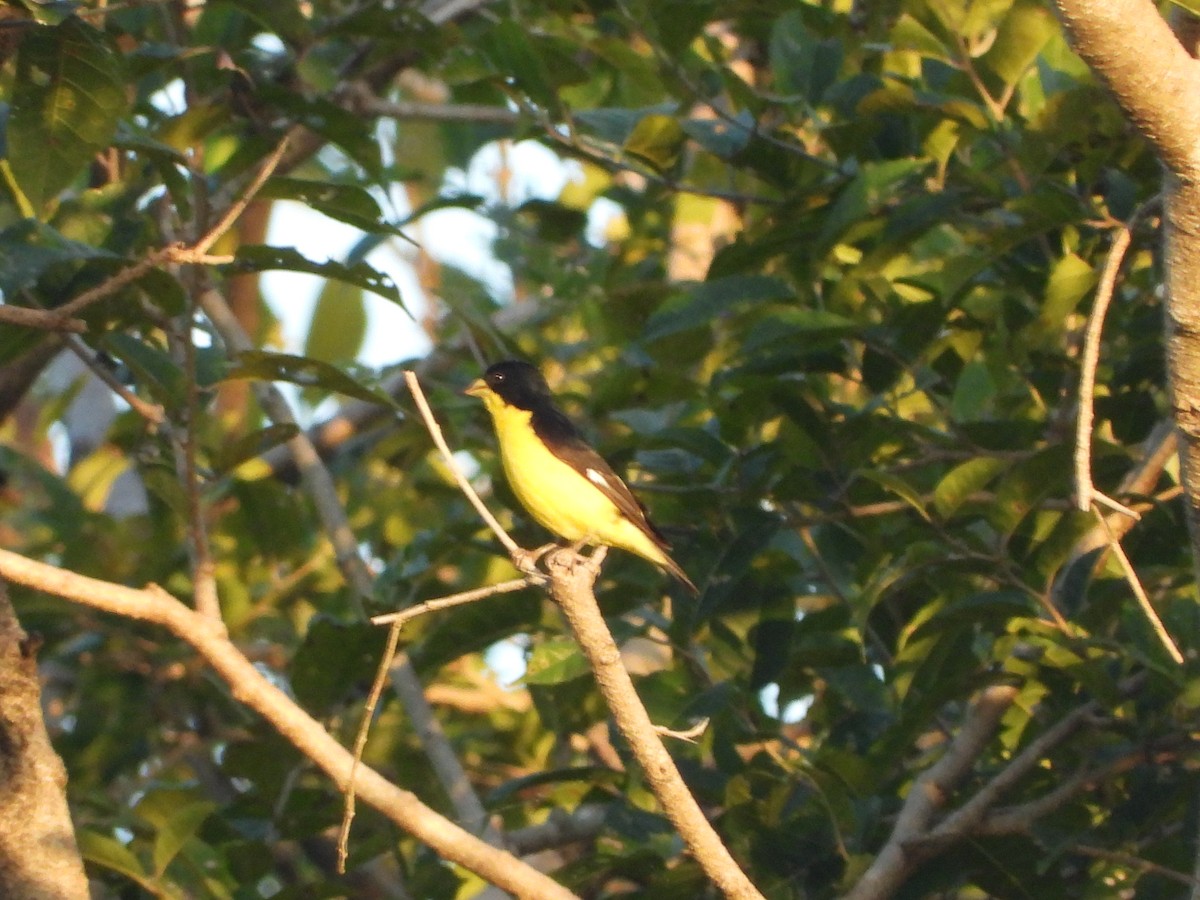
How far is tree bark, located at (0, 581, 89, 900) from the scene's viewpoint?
8.83ft

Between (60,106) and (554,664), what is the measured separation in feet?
5.37

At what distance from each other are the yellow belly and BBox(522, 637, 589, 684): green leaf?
0.75 meters

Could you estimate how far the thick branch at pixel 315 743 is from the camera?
285 centimetres

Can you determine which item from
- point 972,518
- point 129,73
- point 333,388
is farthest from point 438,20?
point 972,518

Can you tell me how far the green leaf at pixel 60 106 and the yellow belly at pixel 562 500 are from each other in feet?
5.19

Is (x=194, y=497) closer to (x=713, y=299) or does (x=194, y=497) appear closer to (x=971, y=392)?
(x=713, y=299)

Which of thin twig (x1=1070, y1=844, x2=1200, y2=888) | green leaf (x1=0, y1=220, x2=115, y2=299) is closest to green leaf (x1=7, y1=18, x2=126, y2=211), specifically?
green leaf (x1=0, y1=220, x2=115, y2=299)

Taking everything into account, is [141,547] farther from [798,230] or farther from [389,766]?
[798,230]

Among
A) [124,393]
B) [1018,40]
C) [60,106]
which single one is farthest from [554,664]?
[1018,40]

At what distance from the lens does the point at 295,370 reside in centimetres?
392

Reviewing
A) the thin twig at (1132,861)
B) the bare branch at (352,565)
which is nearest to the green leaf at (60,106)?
the bare branch at (352,565)

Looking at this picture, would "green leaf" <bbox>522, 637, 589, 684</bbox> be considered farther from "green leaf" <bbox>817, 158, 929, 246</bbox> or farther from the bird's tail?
"green leaf" <bbox>817, 158, 929, 246</bbox>

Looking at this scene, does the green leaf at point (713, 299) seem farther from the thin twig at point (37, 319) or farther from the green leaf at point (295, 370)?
the thin twig at point (37, 319)

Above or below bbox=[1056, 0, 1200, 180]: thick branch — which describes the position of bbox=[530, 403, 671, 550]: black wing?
below
